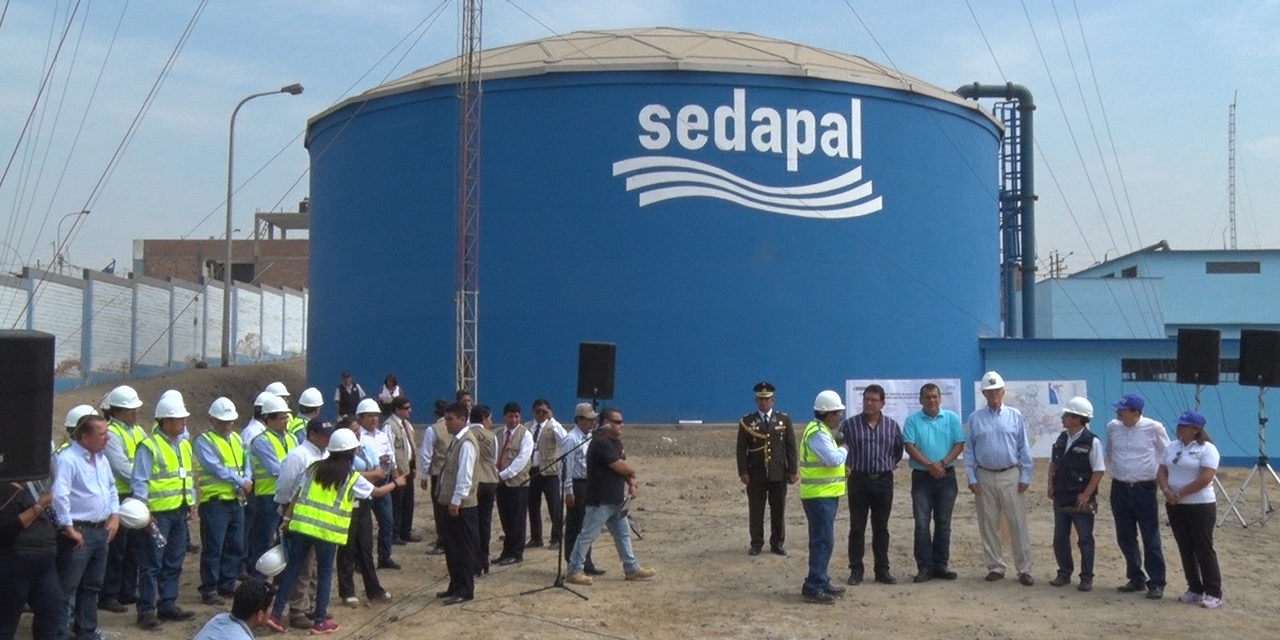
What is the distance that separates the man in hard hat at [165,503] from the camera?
995 cm

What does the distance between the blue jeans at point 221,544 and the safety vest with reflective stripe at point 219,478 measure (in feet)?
0.22

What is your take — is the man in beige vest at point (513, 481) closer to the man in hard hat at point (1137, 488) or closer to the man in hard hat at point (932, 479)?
the man in hard hat at point (932, 479)

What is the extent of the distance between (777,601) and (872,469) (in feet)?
4.86

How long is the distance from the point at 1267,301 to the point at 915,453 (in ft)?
128

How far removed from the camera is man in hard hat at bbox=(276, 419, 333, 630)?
9828 millimetres

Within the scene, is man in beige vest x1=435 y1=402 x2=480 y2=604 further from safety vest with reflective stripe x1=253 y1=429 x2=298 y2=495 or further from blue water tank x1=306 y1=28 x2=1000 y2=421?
blue water tank x1=306 y1=28 x2=1000 y2=421

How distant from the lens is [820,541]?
35.2 ft

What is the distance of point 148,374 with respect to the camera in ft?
113

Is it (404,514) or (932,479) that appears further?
(404,514)

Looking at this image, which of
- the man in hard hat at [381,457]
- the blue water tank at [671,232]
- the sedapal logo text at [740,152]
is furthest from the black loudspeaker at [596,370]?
the sedapal logo text at [740,152]

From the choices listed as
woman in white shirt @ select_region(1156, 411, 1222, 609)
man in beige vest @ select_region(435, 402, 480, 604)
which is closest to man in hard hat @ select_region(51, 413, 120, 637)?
man in beige vest @ select_region(435, 402, 480, 604)

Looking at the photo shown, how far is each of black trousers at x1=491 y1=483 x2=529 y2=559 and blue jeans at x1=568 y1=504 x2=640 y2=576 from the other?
115 centimetres

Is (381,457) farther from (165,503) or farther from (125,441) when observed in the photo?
(125,441)

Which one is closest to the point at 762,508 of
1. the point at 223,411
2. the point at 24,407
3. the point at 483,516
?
the point at 483,516
